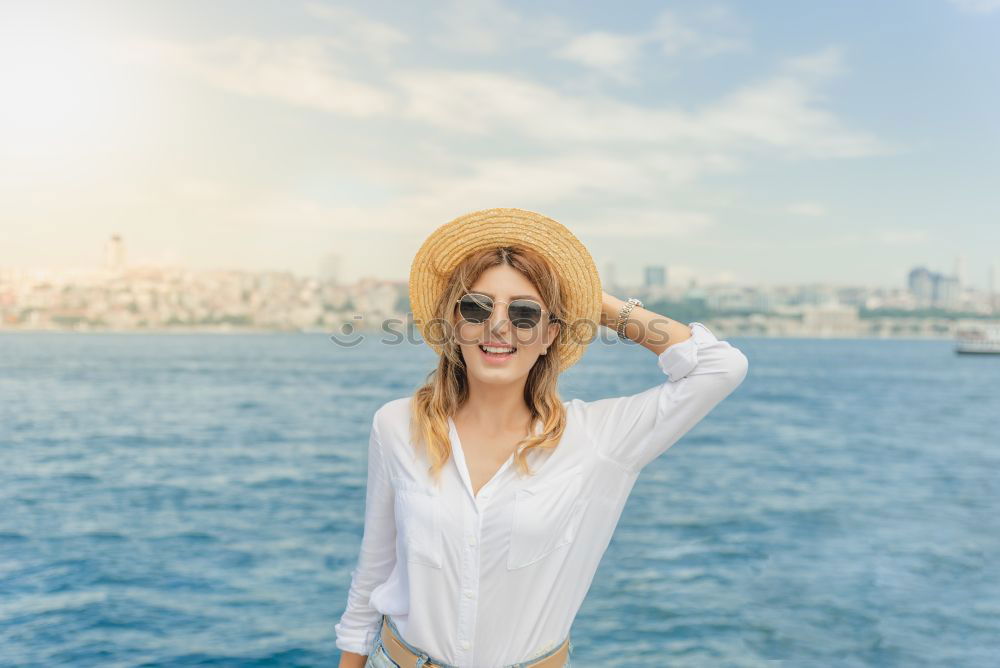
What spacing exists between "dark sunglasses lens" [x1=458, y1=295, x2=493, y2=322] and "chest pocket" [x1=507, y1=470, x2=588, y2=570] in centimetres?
44

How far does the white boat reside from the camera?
363ft

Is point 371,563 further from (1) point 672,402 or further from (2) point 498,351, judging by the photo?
(1) point 672,402

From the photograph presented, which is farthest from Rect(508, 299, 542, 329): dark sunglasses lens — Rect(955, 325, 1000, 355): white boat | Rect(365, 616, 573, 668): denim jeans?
Rect(955, 325, 1000, 355): white boat

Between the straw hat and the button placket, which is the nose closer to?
the straw hat

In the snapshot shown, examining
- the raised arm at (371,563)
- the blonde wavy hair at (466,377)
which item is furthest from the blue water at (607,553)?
the raised arm at (371,563)

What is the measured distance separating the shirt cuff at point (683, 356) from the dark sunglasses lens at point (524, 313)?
331 millimetres

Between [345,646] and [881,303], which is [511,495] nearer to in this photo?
[345,646]

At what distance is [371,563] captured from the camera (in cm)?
231

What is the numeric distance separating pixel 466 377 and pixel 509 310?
32 centimetres

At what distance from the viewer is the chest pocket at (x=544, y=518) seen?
2064 millimetres

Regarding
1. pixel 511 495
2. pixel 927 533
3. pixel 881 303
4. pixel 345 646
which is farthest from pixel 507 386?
pixel 881 303

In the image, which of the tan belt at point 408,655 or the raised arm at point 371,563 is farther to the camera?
the raised arm at point 371,563

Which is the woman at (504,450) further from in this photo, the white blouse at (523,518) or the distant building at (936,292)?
the distant building at (936,292)

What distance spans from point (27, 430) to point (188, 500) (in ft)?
65.8
